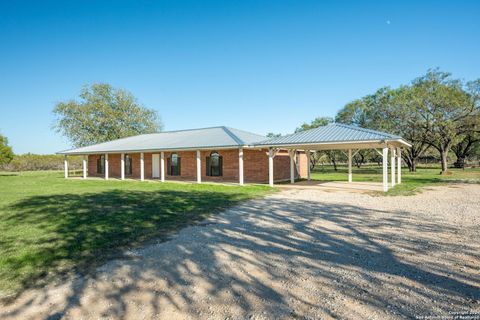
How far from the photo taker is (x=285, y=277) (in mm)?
3951

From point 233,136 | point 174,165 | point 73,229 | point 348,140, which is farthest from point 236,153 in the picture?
point 73,229

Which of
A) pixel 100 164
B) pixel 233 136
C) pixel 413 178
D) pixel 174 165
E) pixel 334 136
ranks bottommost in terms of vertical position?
pixel 413 178

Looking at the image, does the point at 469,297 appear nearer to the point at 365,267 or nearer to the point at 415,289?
the point at 415,289

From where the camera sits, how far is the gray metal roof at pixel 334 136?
43.8 feet

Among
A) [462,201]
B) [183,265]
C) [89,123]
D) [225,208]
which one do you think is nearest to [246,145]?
[225,208]

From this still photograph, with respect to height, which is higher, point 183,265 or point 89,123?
point 89,123

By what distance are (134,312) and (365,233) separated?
4.88m

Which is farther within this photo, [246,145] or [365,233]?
[246,145]

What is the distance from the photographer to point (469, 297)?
330cm

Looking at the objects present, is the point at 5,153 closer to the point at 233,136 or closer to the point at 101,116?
the point at 101,116

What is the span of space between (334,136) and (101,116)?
117ft

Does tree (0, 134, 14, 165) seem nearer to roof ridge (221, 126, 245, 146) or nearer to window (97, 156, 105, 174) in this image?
window (97, 156, 105, 174)

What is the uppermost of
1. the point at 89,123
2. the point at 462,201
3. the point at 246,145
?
the point at 89,123

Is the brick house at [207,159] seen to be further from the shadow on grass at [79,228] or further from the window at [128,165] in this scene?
the shadow on grass at [79,228]
